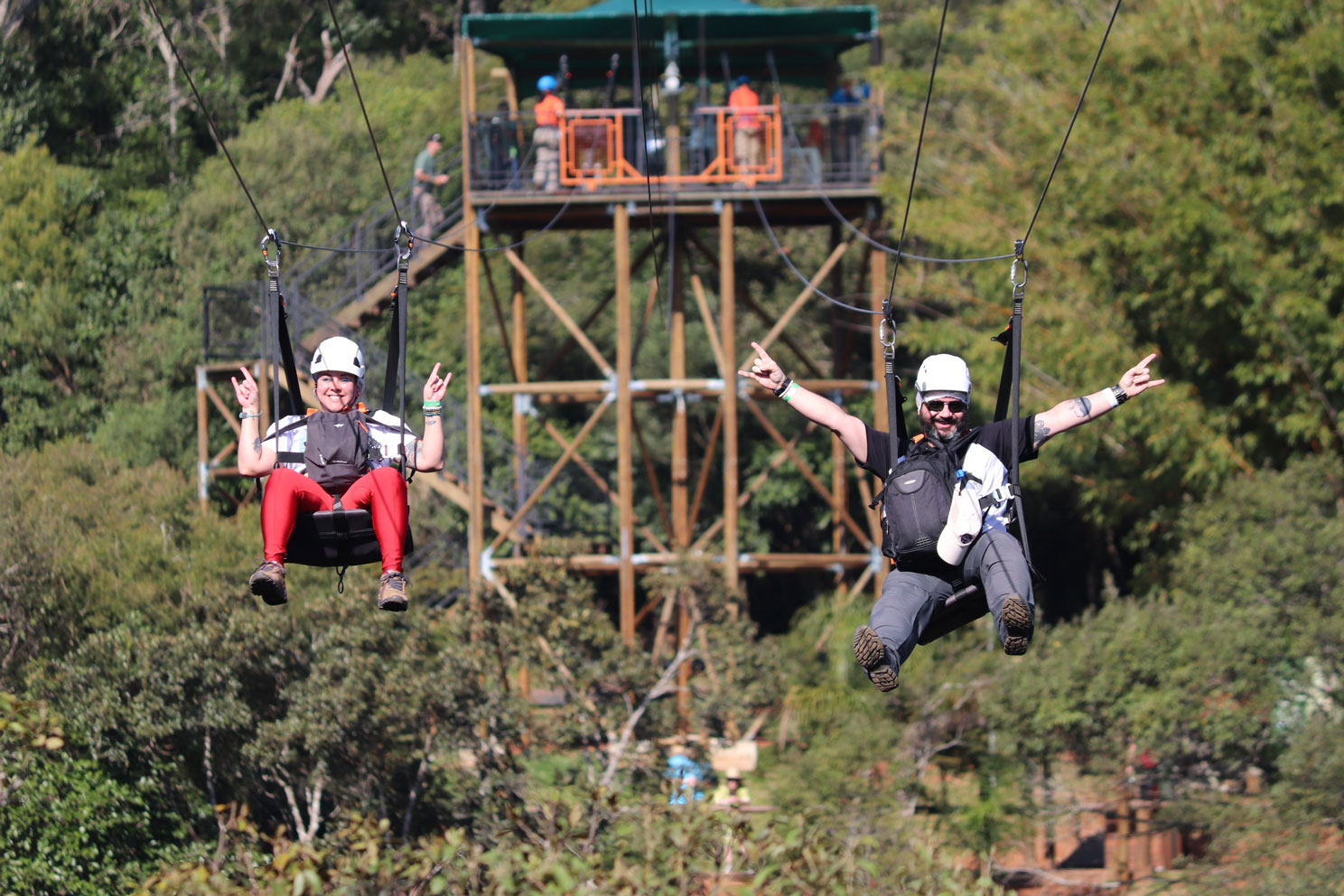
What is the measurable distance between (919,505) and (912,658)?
13731mm

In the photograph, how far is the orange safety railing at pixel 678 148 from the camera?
24.4 m

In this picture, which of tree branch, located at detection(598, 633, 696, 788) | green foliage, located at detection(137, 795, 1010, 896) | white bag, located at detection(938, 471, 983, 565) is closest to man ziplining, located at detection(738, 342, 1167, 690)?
white bag, located at detection(938, 471, 983, 565)

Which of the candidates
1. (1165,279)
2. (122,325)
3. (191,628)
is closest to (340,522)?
(191,628)

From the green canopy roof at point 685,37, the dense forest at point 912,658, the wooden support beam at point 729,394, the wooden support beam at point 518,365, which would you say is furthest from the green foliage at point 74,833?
the green canopy roof at point 685,37

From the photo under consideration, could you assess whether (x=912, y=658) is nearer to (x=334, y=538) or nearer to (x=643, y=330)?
(x=643, y=330)

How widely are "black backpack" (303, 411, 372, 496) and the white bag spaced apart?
3.24m

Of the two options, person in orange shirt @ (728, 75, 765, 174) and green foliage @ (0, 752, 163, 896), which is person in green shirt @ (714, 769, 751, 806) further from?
person in orange shirt @ (728, 75, 765, 174)

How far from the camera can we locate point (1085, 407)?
1032 centimetres

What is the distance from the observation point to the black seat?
10930 millimetres

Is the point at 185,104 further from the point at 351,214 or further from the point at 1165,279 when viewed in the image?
the point at 1165,279

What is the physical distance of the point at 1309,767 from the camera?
2139 centimetres

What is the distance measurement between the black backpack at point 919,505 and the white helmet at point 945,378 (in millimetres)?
299

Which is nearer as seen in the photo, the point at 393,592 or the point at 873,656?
the point at 873,656

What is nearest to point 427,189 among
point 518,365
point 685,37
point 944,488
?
point 518,365
